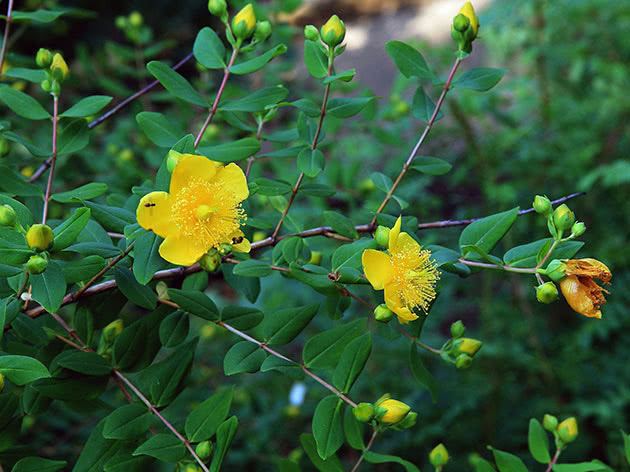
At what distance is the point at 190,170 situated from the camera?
0.70m

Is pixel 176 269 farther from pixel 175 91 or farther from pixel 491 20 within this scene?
pixel 491 20

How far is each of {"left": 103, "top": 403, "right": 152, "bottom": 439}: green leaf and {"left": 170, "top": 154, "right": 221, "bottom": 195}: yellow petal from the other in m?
0.30

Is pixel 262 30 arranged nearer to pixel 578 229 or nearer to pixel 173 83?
pixel 173 83

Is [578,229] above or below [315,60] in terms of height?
below

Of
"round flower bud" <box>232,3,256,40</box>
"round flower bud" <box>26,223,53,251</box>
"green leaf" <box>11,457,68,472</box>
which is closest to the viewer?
"round flower bud" <box>26,223,53,251</box>

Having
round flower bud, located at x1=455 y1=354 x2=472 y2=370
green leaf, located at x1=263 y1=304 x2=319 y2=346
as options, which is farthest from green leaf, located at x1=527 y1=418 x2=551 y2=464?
green leaf, located at x1=263 y1=304 x2=319 y2=346

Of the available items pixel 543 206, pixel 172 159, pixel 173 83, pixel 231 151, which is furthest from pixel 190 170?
pixel 543 206

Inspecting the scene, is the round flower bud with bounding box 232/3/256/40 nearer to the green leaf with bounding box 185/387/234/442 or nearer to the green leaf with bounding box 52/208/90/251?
the green leaf with bounding box 52/208/90/251

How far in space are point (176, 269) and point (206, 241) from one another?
125 mm

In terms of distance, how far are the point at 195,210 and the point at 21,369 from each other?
273mm

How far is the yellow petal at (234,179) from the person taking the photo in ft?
2.40

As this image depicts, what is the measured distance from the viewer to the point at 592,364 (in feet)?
6.54

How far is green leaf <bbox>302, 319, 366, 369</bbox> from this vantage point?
2.67ft

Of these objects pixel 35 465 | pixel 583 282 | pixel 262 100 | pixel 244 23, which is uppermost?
pixel 244 23
